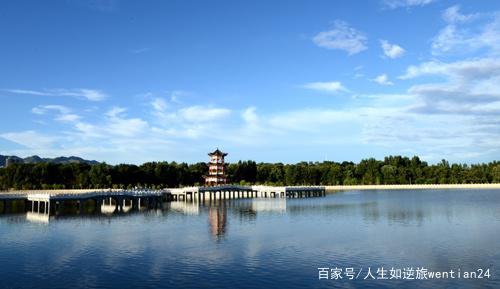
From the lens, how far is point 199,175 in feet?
569

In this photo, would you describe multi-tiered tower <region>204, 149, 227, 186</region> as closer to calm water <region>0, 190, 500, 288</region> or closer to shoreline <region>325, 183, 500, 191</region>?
shoreline <region>325, 183, 500, 191</region>

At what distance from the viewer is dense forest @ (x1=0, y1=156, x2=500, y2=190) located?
139m

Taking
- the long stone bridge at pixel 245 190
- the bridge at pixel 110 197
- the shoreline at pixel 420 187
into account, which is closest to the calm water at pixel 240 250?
the bridge at pixel 110 197

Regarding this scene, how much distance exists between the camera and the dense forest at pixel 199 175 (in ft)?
455

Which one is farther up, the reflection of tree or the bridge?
→ the bridge

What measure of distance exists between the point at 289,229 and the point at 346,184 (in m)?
136

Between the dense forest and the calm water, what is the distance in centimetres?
6964

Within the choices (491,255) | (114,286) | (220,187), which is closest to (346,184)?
(220,187)

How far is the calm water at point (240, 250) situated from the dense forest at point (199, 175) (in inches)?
2742

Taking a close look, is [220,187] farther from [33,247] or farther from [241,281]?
[241,281]

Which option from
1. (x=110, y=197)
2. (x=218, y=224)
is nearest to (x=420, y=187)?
(x=110, y=197)

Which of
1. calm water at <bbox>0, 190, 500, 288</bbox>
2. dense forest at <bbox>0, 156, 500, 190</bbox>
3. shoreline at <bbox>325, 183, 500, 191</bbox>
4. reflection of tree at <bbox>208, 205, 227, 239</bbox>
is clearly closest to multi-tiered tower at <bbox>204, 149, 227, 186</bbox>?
dense forest at <bbox>0, 156, 500, 190</bbox>

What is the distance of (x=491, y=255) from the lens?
136ft

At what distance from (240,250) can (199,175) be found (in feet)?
422
